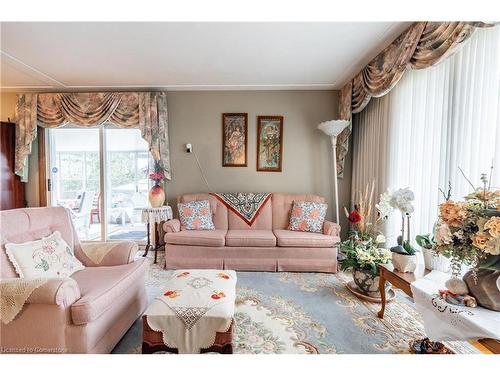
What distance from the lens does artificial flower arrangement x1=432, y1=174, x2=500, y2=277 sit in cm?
102

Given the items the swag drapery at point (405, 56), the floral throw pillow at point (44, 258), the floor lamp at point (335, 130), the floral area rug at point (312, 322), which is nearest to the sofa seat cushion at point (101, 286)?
the floral throw pillow at point (44, 258)

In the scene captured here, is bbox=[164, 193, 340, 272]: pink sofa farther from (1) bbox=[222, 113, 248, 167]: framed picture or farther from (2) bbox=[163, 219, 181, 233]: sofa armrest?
(1) bbox=[222, 113, 248, 167]: framed picture

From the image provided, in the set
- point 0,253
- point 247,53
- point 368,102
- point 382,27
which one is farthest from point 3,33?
point 368,102

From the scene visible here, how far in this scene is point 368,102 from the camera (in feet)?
9.77

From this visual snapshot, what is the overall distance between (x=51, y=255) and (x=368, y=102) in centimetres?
372

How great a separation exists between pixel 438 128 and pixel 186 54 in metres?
2.65

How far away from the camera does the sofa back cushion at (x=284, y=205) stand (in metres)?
3.30

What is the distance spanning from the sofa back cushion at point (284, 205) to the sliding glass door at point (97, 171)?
7.21ft

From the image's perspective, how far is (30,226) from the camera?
5.47 feet

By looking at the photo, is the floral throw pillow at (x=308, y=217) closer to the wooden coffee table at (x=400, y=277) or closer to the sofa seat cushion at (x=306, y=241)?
the sofa seat cushion at (x=306, y=241)

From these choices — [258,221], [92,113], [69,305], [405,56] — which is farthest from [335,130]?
[92,113]

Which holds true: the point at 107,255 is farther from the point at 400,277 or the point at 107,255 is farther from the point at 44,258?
the point at 400,277

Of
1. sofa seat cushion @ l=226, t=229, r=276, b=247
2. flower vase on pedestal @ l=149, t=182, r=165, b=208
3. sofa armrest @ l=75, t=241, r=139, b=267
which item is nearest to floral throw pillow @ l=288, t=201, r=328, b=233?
sofa seat cushion @ l=226, t=229, r=276, b=247

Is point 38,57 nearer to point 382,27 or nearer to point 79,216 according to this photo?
point 79,216
